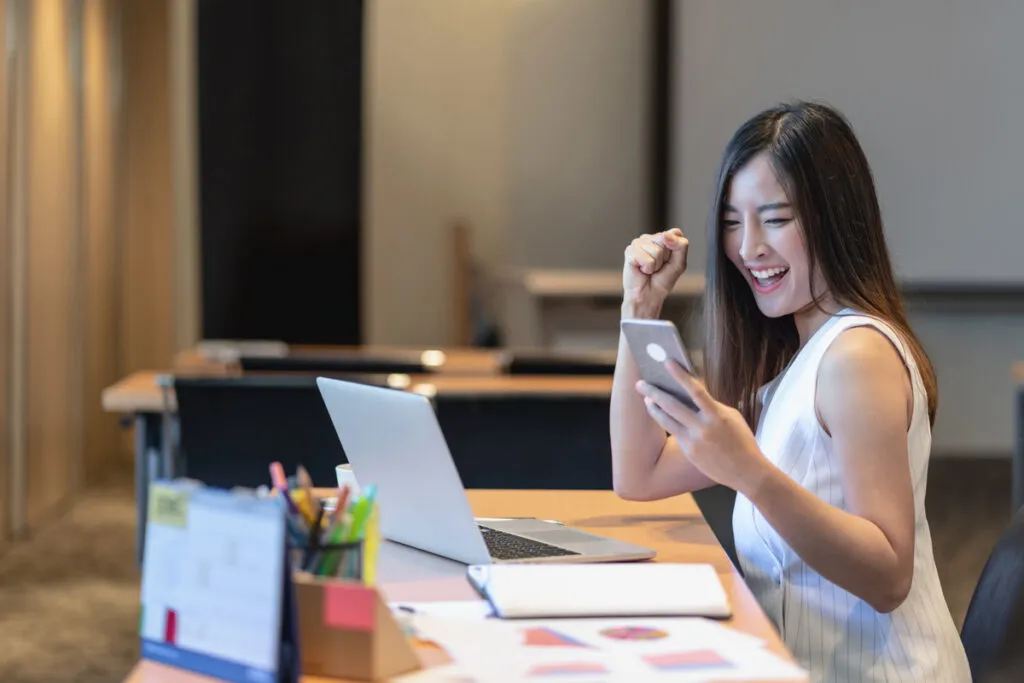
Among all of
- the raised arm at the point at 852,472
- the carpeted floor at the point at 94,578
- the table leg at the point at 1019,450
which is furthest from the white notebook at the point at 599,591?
the table leg at the point at 1019,450

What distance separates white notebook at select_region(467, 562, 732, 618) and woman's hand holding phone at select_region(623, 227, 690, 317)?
0.54 m

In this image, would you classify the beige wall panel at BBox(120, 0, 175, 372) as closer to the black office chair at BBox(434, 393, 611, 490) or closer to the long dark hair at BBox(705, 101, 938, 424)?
the black office chair at BBox(434, 393, 611, 490)

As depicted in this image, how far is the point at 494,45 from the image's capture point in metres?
7.60

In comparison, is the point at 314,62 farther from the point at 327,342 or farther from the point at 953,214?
the point at 953,214

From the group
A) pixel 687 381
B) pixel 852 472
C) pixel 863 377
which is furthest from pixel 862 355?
pixel 687 381

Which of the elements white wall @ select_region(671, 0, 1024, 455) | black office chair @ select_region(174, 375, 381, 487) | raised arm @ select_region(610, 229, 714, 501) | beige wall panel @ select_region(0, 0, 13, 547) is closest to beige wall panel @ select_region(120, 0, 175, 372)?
beige wall panel @ select_region(0, 0, 13, 547)

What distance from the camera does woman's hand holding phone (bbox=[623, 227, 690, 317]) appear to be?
5.74 feet

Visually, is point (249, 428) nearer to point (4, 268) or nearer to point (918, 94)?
point (4, 268)

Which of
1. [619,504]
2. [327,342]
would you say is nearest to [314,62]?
[327,342]

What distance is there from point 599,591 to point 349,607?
1.03ft

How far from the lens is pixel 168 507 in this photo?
103 centimetres

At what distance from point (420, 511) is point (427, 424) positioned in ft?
0.60

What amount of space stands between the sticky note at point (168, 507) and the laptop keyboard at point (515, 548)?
50 cm

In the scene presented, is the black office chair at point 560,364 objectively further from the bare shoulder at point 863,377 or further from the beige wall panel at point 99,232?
the beige wall panel at point 99,232
